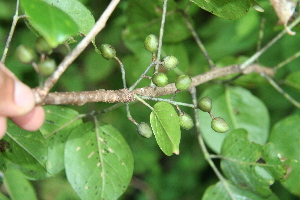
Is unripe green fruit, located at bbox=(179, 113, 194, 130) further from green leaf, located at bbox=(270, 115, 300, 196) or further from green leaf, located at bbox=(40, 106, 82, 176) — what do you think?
green leaf, located at bbox=(270, 115, 300, 196)

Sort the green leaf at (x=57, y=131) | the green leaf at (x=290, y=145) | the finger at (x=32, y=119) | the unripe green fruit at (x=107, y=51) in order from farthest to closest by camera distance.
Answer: the green leaf at (x=290, y=145) < the green leaf at (x=57, y=131) < the unripe green fruit at (x=107, y=51) < the finger at (x=32, y=119)

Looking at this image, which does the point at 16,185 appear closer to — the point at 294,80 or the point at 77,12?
the point at 77,12

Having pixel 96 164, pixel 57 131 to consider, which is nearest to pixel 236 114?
pixel 96 164

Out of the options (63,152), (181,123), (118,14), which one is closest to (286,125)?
(181,123)

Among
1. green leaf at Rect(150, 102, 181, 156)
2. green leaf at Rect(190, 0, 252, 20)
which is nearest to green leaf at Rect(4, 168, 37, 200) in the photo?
green leaf at Rect(150, 102, 181, 156)

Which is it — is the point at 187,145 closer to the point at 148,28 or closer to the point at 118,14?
the point at 118,14

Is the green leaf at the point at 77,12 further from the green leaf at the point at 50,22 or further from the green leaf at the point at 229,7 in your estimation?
the green leaf at the point at 229,7

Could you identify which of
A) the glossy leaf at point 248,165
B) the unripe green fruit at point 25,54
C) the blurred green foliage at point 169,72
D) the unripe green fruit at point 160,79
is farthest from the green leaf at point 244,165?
the unripe green fruit at point 25,54
